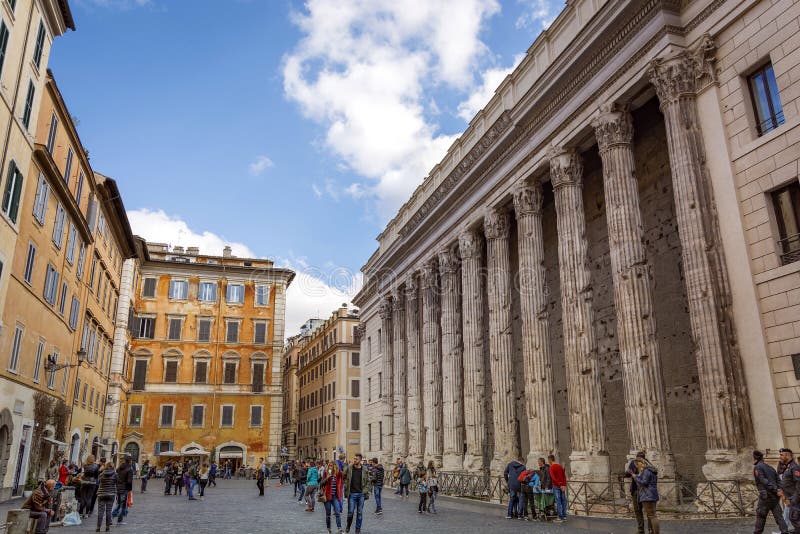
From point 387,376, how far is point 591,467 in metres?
22.3

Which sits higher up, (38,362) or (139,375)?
(139,375)

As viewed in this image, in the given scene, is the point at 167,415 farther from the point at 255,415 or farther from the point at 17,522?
the point at 17,522

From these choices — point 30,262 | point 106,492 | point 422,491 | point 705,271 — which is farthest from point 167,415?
point 705,271

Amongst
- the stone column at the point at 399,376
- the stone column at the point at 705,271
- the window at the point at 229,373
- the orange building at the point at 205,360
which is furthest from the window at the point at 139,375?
the stone column at the point at 705,271

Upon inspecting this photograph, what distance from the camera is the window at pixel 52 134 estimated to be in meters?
22.6

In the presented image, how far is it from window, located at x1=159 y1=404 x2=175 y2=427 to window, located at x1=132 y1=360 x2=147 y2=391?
2.31m

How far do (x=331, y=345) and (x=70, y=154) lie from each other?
1451 inches

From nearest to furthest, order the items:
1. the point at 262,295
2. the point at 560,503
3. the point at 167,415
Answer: the point at 560,503, the point at 167,415, the point at 262,295

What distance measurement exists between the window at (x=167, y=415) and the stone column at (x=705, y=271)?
4354 centimetres

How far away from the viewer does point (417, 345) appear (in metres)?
34.8

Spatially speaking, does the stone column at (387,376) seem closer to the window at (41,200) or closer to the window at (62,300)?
the window at (62,300)

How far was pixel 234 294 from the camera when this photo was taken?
53.4m

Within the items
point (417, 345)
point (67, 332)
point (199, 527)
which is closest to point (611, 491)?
point (199, 527)

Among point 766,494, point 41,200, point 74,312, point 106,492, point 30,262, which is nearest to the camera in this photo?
point 766,494
